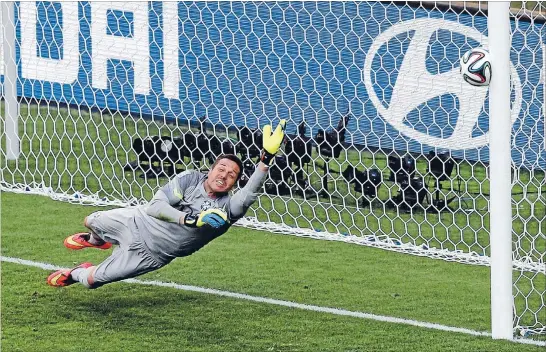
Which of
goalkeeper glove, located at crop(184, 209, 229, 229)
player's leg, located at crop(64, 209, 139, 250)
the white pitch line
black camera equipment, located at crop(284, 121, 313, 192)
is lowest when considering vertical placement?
the white pitch line

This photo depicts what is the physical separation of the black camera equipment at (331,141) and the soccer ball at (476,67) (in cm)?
196

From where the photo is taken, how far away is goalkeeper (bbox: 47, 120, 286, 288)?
5676mm

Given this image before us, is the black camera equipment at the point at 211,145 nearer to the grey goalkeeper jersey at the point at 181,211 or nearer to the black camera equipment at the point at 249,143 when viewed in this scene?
the black camera equipment at the point at 249,143

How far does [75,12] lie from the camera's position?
9.00 meters

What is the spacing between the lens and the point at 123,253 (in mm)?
5977

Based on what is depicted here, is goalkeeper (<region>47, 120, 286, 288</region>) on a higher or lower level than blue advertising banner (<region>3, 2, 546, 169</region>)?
lower

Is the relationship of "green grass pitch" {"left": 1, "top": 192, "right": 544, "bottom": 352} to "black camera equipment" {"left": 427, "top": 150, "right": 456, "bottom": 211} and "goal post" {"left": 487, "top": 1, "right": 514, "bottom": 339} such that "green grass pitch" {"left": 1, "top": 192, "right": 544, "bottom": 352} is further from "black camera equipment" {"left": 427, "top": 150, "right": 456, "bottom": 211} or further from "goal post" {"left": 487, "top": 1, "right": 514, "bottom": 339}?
"black camera equipment" {"left": 427, "top": 150, "right": 456, "bottom": 211}

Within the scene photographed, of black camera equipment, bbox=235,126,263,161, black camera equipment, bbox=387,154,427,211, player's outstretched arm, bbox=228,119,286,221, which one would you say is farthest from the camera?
black camera equipment, bbox=235,126,263,161

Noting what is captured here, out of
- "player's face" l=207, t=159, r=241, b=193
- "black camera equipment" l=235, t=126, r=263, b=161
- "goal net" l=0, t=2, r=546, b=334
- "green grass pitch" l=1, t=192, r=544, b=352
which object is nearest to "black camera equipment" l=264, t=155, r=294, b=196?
"goal net" l=0, t=2, r=546, b=334

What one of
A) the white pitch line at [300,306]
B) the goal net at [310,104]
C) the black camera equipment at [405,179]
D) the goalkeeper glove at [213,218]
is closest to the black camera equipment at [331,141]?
the goal net at [310,104]

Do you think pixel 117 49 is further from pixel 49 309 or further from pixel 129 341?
pixel 129 341

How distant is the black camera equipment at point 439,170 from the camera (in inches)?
294

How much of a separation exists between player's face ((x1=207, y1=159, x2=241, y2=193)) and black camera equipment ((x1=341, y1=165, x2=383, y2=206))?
2154 mm

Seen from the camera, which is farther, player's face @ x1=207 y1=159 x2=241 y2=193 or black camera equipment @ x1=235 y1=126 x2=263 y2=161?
black camera equipment @ x1=235 y1=126 x2=263 y2=161
